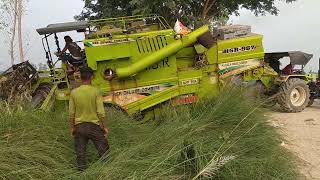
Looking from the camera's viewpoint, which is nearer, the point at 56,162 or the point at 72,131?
the point at 56,162

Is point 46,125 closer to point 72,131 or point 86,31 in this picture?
point 72,131

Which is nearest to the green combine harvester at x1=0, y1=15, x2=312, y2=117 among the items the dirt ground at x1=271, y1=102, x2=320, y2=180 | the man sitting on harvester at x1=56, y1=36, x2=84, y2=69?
the man sitting on harvester at x1=56, y1=36, x2=84, y2=69

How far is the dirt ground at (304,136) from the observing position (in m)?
8.52

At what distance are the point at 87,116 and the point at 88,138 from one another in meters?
0.31

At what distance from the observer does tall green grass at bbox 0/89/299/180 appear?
620cm

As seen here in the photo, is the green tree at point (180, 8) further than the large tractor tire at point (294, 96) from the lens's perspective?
Yes

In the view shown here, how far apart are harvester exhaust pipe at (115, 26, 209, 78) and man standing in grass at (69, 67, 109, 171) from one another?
3.91 m

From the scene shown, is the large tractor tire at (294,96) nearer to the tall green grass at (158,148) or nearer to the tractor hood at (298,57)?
the tractor hood at (298,57)

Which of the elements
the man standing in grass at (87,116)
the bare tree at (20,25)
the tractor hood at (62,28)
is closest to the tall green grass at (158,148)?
the man standing in grass at (87,116)

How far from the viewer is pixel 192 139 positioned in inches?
293

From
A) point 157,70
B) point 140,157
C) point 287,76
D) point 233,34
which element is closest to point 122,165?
point 140,157

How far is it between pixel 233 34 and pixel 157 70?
8.45 ft

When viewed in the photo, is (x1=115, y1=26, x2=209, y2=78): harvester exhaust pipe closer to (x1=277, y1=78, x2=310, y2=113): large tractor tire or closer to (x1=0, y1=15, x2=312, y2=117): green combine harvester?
(x1=0, y1=15, x2=312, y2=117): green combine harvester

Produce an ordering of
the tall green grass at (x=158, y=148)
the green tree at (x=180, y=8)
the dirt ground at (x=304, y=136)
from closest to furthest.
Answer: the tall green grass at (x=158, y=148)
the dirt ground at (x=304, y=136)
the green tree at (x=180, y=8)
